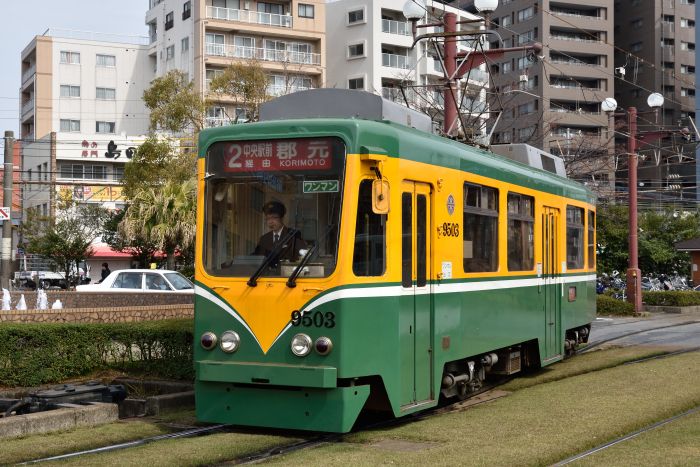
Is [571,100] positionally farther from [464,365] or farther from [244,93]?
[464,365]

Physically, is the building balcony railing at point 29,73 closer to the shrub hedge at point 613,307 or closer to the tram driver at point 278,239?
the shrub hedge at point 613,307

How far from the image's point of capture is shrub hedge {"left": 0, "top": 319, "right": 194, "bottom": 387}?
460 inches

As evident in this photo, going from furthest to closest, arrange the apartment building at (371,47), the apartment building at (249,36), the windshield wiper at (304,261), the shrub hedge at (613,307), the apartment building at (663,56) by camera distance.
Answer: the apartment building at (663,56) < the apartment building at (371,47) < the apartment building at (249,36) < the shrub hedge at (613,307) < the windshield wiper at (304,261)

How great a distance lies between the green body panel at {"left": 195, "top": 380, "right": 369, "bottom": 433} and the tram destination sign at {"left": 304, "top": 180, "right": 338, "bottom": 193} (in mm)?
1917

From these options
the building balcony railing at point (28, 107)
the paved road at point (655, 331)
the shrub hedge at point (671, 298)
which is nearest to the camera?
the paved road at point (655, 331)

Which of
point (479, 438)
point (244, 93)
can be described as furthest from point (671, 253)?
point (479, 438)

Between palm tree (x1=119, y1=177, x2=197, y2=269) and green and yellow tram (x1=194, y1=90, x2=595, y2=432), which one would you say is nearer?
green and yellow tram (x1=194, y1=90, x2=595, y2=432)

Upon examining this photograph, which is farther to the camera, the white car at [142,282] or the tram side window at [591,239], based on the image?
the white car at [142,282]

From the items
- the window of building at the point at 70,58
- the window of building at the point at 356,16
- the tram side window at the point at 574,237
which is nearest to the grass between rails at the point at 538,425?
the tram side window at the point at 574,237

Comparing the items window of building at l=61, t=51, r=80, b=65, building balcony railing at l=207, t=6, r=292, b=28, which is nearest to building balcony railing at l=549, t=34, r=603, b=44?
building balcony railing at l=207, t=6, r=292, b=28

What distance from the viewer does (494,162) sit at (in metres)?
11.3

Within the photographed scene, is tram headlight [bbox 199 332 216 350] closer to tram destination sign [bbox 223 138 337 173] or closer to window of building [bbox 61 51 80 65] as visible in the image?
tram destination sign [bbox 223 138 337 173]

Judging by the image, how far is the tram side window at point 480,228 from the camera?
1024 centimetres

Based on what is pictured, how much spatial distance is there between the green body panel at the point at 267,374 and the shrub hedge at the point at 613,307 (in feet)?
73.2
